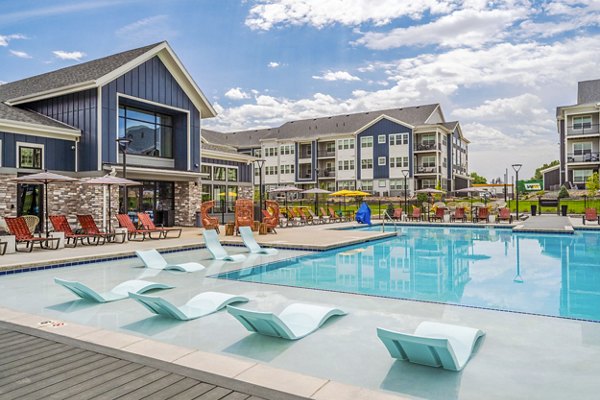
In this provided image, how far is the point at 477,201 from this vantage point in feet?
137

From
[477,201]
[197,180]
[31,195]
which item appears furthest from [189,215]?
[477,201]

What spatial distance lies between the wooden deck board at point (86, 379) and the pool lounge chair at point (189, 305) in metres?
1.27

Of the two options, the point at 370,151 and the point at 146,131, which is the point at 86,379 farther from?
the point at 370,151

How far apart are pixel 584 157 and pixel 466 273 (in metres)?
38.3

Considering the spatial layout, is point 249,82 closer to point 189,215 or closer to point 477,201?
point 189,215

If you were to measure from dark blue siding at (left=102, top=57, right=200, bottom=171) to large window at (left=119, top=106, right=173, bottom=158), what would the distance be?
0.42m

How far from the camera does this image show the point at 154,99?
19.9 m

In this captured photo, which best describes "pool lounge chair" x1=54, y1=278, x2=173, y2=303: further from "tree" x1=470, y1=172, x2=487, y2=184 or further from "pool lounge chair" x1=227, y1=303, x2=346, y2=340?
"tree" x1=470, y1=172, x2=487, y2=184

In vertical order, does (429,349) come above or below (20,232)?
below

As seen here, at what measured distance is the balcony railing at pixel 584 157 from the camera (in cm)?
4012

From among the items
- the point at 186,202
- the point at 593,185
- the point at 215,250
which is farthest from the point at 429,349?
the point at 593,185

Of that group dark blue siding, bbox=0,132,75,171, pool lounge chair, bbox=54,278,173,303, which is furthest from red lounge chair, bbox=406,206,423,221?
pool lounge chair, bbox=54,278,173,303

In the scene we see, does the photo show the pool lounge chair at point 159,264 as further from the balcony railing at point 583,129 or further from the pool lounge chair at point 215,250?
the balcony railing at point 583,129

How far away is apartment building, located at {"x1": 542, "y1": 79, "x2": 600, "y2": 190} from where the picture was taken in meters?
40.2
